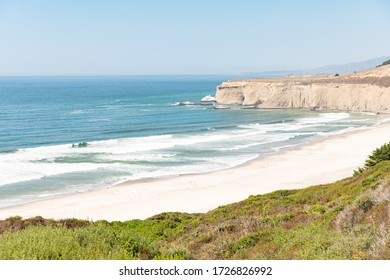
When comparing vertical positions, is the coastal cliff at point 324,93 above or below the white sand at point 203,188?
above

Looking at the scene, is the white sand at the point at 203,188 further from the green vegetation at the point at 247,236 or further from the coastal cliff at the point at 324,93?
the coastal cliff at the point at 324,93

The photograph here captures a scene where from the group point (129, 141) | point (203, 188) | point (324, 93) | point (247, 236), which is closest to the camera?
point (247, 236)

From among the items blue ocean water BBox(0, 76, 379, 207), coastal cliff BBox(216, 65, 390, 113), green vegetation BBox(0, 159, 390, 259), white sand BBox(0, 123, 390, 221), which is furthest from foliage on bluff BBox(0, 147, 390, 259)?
coastal cliff BBox(216, 65, 390, 113)

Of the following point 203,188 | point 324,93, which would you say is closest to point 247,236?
point 203,188

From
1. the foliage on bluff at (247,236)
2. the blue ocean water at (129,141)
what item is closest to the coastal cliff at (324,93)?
the blue ocean water at (129,141)

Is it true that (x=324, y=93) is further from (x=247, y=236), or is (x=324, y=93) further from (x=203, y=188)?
(x=247, y=236)

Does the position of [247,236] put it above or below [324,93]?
below

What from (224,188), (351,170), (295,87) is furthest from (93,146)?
(295,87)
